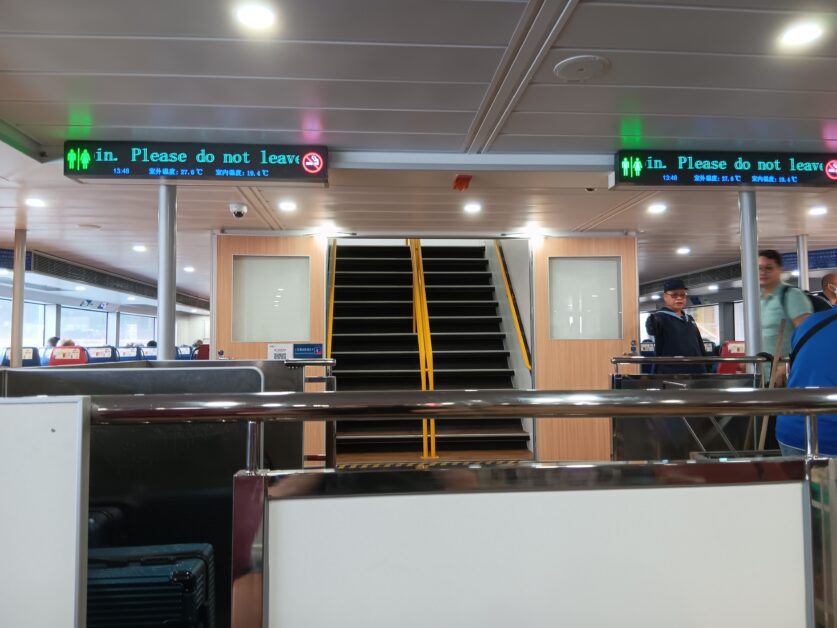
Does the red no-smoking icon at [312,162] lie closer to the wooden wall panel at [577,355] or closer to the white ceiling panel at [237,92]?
the white ceiling panel at [237,92]

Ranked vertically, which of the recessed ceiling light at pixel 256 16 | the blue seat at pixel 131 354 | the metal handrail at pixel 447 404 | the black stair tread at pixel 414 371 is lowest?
the black stair tread at pixel 414 371

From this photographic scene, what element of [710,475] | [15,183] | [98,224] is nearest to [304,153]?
[15,183]

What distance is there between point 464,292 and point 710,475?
23.1 ft

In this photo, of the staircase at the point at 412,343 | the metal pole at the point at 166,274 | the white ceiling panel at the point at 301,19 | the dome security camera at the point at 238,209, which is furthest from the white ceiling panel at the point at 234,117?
the staircase at the point at 412,343

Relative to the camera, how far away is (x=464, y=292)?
816 cm

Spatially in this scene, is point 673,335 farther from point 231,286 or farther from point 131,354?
point 131,354

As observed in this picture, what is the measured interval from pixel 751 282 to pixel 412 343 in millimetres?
4151

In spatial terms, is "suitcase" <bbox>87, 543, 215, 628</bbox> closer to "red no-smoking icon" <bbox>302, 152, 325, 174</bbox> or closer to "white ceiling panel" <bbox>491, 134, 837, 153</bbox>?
"red no-smoking icon" <bbox>302, 152, 325, 174</bbox>

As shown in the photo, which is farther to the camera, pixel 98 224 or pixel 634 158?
pixel 98 224

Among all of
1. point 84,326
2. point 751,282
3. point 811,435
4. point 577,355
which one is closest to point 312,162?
point 811,435

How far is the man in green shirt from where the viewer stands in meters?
3.20

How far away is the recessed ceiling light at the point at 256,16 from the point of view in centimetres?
202

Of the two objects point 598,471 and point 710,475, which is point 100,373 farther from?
point 710,475

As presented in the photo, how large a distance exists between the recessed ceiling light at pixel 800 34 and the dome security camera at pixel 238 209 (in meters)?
4.12
